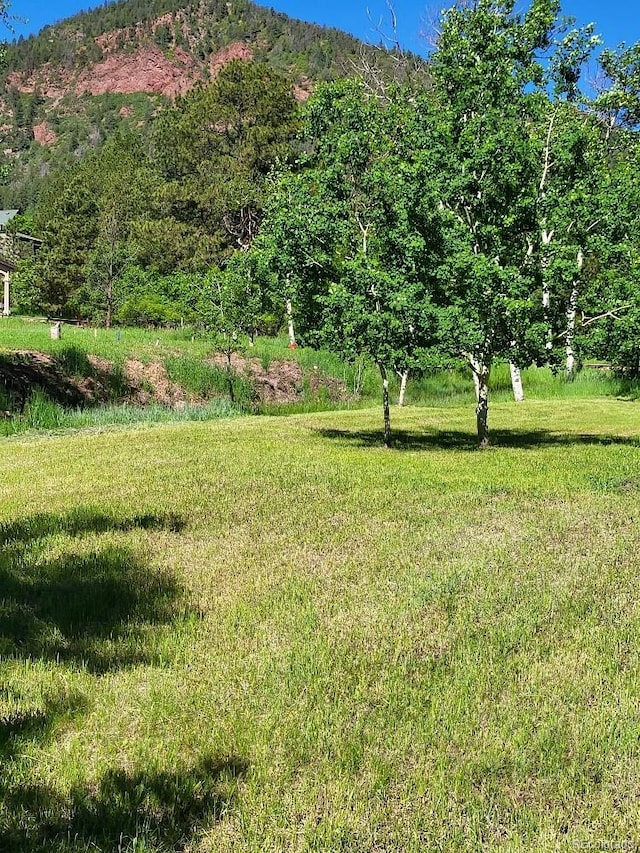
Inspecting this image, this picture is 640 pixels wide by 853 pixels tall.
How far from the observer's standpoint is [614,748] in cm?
307

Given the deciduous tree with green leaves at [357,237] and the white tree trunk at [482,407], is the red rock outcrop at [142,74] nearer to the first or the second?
the deciduous tree with green leaves at [357,237]

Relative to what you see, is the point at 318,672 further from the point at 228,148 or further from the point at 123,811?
the point at 228,148

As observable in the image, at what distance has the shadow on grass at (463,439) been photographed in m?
13.6

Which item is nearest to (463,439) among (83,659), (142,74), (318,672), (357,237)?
(357,237)

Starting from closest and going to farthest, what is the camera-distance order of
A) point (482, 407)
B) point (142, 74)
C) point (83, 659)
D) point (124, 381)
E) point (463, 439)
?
point (83, 659) → point (482, 407) → point (463, 439) → point (124, 381) → point (142, 74)

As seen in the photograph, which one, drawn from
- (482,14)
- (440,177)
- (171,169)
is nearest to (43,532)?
(440,177)

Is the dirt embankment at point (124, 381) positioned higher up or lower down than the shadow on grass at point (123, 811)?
higher up

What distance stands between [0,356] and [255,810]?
20.1 m

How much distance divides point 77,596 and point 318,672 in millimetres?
2075

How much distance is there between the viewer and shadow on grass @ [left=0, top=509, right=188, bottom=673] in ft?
13.2

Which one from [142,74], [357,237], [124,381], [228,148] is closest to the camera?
[357,237]

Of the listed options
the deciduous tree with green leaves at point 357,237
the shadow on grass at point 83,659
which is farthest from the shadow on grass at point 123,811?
the deciduous tree with green leaves at point 357,237

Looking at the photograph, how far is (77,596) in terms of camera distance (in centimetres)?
481

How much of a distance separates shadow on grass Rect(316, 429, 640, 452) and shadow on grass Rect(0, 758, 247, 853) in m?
10.6
